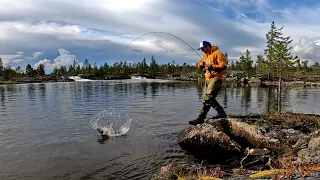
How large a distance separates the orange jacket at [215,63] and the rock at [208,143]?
202 cm

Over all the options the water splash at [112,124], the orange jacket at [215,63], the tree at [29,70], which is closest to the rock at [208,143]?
the orange jacket at [215,63]

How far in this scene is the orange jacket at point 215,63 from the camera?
11.9m

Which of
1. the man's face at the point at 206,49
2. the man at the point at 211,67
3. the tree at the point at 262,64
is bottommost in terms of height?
the man at the point at 211,67

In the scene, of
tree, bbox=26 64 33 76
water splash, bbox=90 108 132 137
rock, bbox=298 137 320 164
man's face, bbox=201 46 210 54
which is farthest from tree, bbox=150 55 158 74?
rock, bbox=298 137 320 164

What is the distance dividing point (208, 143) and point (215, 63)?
3.13 metres

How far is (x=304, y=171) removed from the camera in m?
5.10

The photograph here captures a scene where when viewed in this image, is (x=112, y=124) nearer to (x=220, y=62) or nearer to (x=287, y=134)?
(x=220, y=62)

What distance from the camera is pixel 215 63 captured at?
12094 millimetres

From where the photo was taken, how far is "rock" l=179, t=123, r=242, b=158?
11.1 metres

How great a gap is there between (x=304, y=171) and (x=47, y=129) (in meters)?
13.6

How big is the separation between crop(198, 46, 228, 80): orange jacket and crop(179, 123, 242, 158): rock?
6.64ft

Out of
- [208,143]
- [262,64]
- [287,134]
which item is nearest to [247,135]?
[287,134]

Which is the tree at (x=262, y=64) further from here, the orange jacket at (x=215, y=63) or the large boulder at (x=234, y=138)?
the large boulder at (x=234, y=138)

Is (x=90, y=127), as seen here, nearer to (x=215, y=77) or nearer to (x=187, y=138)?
(x=187, y=138)
